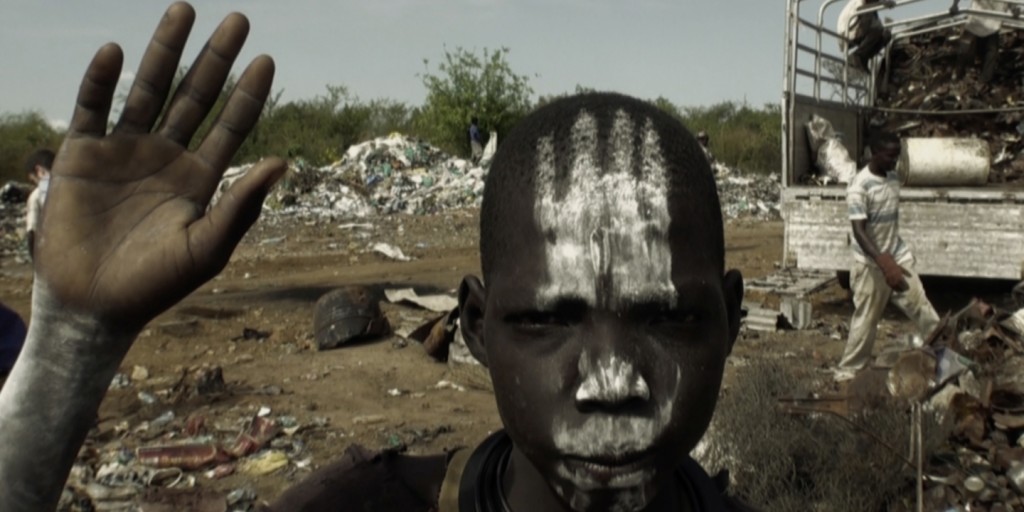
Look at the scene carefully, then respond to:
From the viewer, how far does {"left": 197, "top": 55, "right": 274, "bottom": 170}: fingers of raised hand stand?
5.43ft

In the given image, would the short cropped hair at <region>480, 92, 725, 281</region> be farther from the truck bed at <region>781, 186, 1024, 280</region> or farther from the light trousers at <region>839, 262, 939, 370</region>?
the truck bed at <region>781, 186, 1024, 280</region>

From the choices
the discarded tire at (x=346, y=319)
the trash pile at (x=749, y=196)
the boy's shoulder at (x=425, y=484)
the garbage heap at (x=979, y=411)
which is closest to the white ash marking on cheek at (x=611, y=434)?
the boy's shoulder at (x=425, y=484)

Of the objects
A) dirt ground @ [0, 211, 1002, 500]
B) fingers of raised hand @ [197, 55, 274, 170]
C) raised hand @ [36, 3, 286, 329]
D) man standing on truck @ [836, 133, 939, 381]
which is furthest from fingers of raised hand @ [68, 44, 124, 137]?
man standing on truck @ [836, 133, 939, 381]

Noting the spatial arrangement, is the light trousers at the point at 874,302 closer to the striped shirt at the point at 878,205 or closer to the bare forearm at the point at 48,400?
the striped shirt at the point at 878,205

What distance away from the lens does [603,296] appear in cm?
149

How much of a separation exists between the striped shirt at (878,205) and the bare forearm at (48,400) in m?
6.30

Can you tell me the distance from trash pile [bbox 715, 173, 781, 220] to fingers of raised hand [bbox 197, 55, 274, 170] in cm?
1666

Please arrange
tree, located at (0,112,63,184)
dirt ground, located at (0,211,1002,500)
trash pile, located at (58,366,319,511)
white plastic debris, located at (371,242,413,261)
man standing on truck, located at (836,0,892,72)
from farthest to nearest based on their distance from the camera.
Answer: tree, located at (0,112,63,184) → white plastic debris, located at (371,242,413,261) → man standing on truck, located at (836,0,892,72) → dirt ground, located at (0,211,1002,500) → trash pile, located at (58,366,319,511)

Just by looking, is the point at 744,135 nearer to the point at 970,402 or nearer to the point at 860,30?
the point at 860,30

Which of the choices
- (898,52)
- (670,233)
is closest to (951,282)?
(898,52)

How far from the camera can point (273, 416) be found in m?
6.65

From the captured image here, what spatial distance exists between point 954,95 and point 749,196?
10.9 m

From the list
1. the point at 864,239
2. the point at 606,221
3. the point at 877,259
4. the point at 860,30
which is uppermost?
the point at 860,30

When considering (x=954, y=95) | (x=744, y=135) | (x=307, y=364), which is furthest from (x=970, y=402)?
(x=744, y=135)
